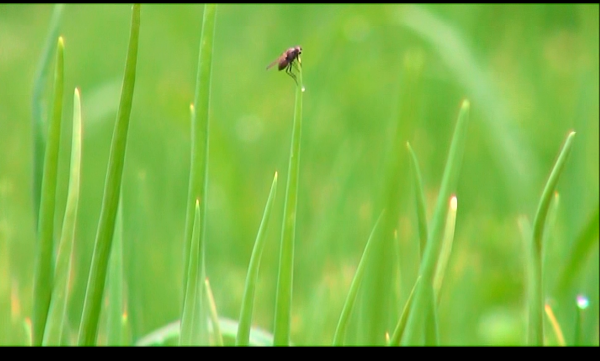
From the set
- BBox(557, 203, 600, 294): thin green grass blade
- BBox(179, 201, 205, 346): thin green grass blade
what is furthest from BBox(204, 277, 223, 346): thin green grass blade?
BBox(557, 203, 600, 294): thin green grass blade

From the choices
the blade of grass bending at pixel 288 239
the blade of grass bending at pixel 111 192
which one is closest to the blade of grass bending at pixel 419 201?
the blade of grass bending at pixel 288 239

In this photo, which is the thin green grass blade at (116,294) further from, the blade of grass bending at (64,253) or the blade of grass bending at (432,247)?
the blade of grass bending at (432,247)

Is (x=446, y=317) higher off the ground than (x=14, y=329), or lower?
higher

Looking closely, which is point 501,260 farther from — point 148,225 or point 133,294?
point 133,294

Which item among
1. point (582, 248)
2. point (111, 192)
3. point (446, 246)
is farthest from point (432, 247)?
point (582, 248)

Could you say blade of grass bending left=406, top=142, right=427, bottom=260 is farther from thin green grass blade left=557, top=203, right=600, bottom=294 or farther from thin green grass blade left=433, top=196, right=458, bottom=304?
thin green grass blade left=557, top=203, right=600, bottom=294
